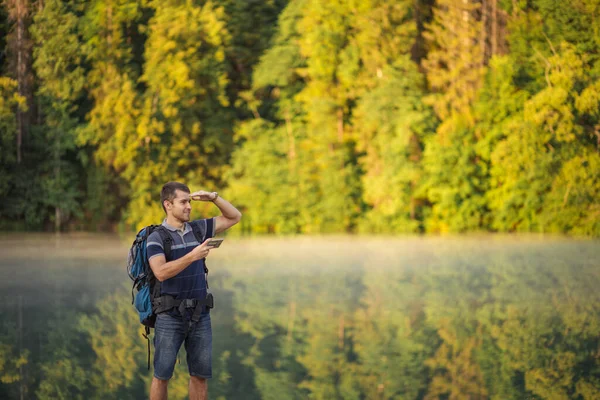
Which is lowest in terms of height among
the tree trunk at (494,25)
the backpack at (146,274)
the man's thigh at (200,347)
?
the man's thigh at (200,347)

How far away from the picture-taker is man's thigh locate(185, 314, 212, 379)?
15.2 ft

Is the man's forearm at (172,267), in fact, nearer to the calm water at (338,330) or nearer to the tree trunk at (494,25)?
the calm water at (338,330)

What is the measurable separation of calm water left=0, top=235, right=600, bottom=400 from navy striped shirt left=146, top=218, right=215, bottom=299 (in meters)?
1.58

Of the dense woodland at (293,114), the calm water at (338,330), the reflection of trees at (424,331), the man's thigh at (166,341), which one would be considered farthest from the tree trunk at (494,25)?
the man's thigh at (166,341)

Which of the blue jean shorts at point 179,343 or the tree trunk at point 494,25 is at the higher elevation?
the tree trunk at point 494,25

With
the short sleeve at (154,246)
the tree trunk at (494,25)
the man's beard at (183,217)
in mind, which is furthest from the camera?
the tree trunk at (494,25)

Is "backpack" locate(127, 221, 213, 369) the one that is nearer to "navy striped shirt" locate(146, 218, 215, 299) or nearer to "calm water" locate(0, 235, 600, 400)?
"navy striped shirt" locate(146, 218, 215, 299)

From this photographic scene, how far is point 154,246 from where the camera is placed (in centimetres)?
454

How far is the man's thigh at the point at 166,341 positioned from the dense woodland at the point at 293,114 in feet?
67.8

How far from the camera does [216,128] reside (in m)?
28.8

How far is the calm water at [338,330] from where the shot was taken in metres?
6.28

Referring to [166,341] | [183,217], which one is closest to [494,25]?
[183,217]

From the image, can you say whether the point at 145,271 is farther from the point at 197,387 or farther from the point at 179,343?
the point at 197,387

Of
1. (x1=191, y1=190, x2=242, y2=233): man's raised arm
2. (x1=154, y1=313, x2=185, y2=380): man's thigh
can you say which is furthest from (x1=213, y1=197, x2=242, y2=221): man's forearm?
(x1=154, y1=313, x2=185, y2=380): man's thigh
